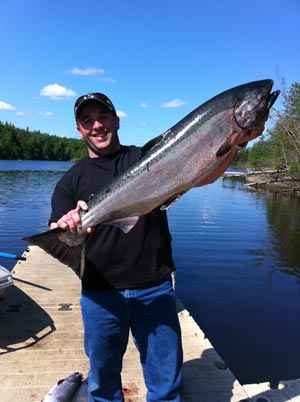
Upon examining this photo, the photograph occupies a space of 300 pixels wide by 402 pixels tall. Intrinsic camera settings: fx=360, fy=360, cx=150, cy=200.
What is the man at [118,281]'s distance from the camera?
128 inches

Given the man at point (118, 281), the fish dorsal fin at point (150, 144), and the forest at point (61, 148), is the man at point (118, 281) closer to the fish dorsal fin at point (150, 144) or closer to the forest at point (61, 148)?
the fish dorsal fin at point (150, 144)

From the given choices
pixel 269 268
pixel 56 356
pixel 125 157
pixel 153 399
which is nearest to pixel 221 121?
pixel 125 157

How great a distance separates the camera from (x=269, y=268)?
15.3 meters

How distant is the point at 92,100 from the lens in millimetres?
3252

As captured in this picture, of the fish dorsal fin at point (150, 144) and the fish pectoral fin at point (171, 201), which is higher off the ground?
the fish dorsal fin at point (150, 144)

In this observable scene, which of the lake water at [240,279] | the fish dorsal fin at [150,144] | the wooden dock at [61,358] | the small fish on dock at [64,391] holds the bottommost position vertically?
the lake water at [240,279]

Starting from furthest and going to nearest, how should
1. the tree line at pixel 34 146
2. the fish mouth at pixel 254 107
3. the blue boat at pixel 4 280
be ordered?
the tree line at pixel 34 146 → the blue boat at pixel 4 280 → the fish mouth at pixel 254 107

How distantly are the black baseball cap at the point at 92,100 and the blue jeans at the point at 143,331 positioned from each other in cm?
170

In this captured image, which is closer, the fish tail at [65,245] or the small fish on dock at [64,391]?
the fish tail at [65,245]

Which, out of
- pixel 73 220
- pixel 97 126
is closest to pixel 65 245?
pixel 73 220

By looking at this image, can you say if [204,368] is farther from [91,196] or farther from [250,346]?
[250,346]

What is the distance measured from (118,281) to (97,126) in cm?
142

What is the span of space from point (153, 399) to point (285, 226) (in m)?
24.1

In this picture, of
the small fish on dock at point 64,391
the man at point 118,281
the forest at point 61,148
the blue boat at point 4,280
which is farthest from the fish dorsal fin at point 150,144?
the forest at point 61,148
